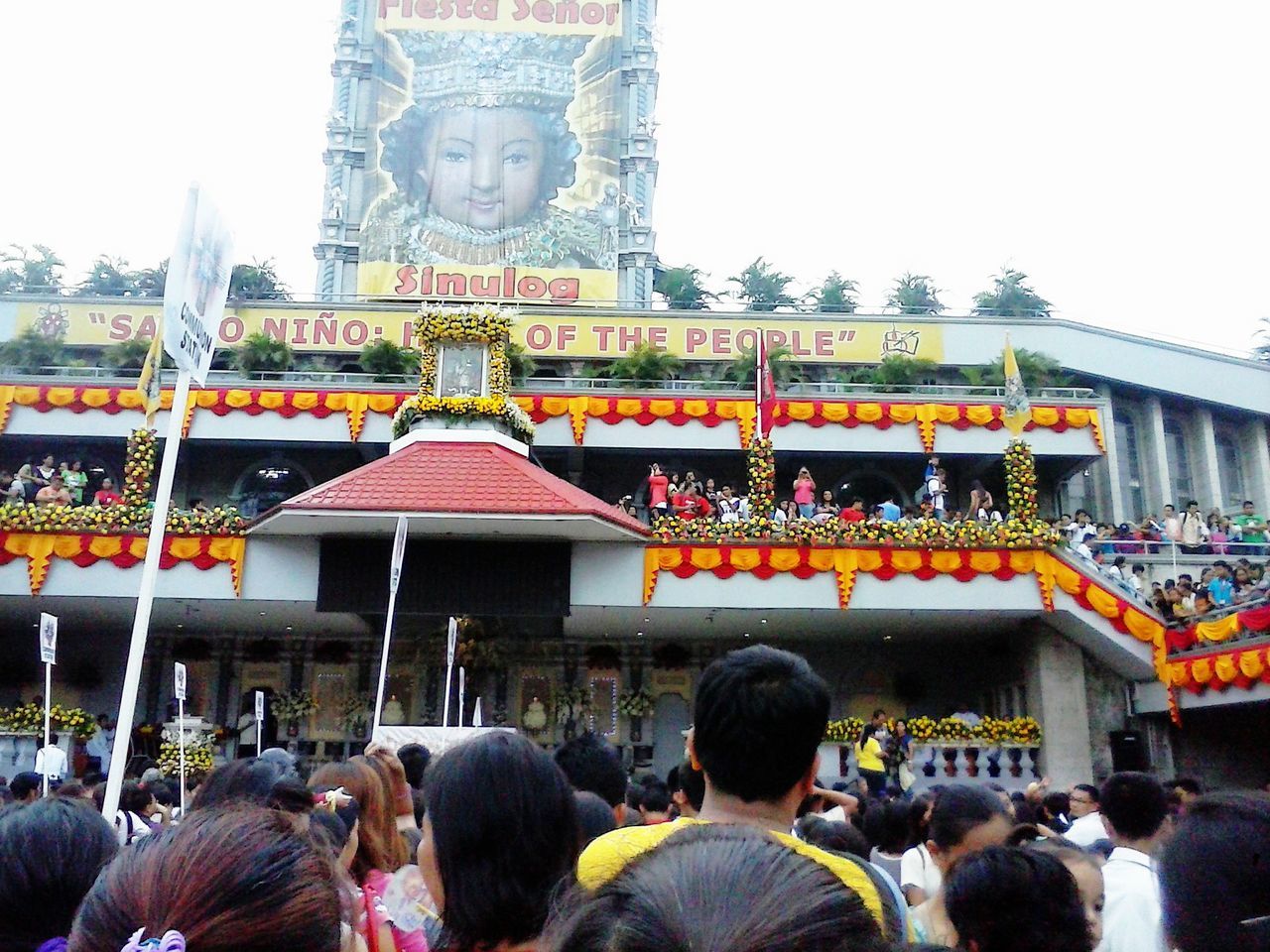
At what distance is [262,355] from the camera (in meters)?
28.3

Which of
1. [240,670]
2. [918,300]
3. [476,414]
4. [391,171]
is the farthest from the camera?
[391,171]

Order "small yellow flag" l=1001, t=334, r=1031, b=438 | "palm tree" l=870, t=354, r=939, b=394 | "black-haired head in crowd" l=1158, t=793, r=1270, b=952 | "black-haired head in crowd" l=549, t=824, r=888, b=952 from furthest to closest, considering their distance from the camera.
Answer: "palm tree" l=870, t=354, r=939, b=394 < "small yellow flag" l=1001, t=334, r=1031, b=438 < "black-haired head in crowd" l=1158, t=793, r=1270, b=952 < "black-haired head in crowd" l=549, t=824, r=888, b=952

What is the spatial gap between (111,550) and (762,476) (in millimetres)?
13702

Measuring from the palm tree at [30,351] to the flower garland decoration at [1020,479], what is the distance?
2355cm

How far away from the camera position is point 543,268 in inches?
1438

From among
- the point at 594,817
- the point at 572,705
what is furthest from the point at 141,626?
the point at 572,705

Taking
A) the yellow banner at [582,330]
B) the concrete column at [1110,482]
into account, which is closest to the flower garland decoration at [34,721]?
the yellow banner at [582,330]

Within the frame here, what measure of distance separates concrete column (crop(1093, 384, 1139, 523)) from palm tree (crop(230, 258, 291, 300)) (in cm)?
2334

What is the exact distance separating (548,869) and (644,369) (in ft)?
85.0

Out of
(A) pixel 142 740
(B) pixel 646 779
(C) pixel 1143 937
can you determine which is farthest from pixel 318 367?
(C) pixel 1143 937

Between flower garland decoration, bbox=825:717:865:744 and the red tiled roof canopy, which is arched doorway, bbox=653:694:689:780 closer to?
flower garland decoration, bbox=825:717:865:744

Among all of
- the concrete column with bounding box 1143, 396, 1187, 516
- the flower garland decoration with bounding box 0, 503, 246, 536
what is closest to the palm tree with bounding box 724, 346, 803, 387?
the concrete column with bounding box 1143, 396, 1187, 516

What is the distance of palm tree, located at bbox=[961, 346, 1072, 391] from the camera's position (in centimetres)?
2873

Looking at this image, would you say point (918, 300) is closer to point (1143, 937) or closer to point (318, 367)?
point (318, 367)
